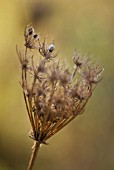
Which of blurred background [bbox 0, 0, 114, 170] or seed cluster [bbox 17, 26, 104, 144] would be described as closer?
seed cluster [bbox 17, 26, 104, 144]

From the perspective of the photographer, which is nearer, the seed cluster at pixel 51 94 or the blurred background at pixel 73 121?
the seed cluster at pixel 51 94

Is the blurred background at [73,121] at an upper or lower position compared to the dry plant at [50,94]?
lower

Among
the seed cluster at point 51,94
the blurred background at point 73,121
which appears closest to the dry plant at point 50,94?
the seed cluster at point 51,94

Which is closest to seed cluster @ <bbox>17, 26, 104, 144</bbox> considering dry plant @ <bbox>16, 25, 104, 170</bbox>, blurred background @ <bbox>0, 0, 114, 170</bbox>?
dry plant @ <bbox>16, 25, 104, 170</bbox>

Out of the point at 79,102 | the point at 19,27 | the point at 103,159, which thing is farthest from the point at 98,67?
the point at 19,27

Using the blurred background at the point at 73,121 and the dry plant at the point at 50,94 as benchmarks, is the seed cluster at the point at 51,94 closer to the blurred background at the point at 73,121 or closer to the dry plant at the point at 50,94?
the dry plant at the point at 50,94

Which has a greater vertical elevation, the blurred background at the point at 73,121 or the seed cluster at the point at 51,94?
the seed cluster at the point at 51,94

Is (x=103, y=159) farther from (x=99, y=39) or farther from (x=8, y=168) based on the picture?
(x=99, y=39)

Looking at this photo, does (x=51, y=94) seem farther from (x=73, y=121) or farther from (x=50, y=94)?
(x=73, y=121)

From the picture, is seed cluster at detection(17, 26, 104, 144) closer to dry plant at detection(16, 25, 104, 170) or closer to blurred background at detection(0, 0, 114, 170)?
dry plant at detection(16, 25, 104, 170)
